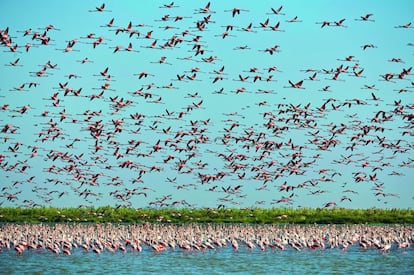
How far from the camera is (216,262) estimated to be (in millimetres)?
39375

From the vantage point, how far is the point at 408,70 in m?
43.8

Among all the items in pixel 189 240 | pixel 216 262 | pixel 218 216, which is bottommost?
pixel 216 262

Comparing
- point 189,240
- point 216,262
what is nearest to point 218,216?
point 189,240

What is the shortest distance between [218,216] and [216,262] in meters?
32.6

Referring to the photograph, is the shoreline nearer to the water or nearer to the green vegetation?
the water

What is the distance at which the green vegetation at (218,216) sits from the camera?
69.8 m

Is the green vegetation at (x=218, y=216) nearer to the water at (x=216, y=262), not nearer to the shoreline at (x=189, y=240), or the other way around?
the shoreline at (x=189, y=240)

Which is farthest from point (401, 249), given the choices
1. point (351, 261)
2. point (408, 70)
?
point (408, 70)

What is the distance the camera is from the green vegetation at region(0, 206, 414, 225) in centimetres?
6975

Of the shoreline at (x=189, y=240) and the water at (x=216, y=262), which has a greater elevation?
the shoreline at (x=189, y=240)

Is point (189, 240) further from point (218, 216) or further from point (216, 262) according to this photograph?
point (218, 216)

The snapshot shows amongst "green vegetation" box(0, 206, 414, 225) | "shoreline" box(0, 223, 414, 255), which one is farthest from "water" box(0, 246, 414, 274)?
"green vegetation" box(0, 206, 414, 225)

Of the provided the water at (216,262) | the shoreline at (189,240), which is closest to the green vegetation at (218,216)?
the shoreline at (189,240)

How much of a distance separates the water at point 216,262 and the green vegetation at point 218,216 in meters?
24.6
